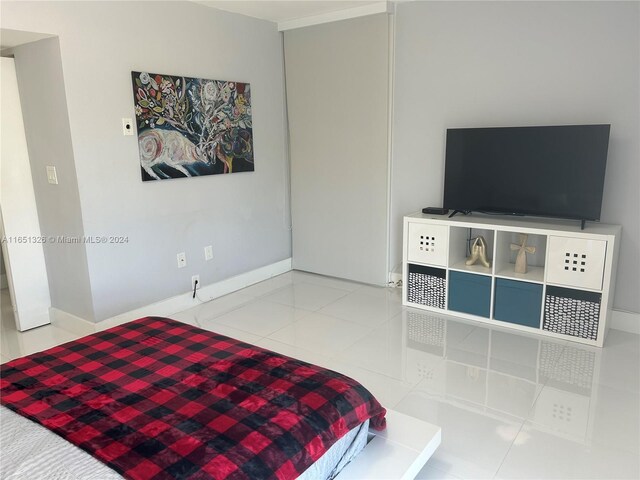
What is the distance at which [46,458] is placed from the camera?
134 centimetres

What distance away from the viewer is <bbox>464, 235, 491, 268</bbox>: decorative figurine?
352cm

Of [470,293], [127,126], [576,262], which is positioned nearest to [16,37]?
[127,126]

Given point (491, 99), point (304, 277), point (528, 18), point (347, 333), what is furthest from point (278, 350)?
point (528, 18)

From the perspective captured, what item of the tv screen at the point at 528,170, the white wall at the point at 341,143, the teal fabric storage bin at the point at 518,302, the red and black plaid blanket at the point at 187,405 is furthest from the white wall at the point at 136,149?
the teal fabric storage bin at the point at 518,302

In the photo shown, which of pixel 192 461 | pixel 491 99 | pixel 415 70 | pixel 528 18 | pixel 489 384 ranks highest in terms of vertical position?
pixel 528 18

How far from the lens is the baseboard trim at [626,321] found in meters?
3.21

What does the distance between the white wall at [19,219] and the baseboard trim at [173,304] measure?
174mm

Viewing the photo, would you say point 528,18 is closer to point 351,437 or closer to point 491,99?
point 491,99

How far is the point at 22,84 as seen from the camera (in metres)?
3.20

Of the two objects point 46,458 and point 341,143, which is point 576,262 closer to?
point 341,143

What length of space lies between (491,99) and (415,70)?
0.65m

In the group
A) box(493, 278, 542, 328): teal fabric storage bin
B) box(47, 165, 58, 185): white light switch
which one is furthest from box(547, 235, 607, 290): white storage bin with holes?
box(47, 165, 58, 185): white light switch

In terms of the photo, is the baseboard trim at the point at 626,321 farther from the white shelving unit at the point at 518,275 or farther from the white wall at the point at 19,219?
the white wall at the point at 19,219

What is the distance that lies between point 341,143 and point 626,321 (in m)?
2.51
